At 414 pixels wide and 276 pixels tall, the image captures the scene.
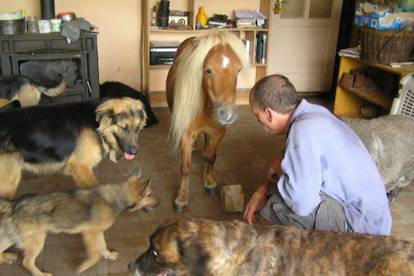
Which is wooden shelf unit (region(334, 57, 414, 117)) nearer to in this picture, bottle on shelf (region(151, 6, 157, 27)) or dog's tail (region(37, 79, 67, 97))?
bottle on shelf (region(151, 6, 157, 27))

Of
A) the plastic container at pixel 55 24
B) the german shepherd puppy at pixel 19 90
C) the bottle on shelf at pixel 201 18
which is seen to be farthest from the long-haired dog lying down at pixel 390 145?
the plastic container at pixel 55 24

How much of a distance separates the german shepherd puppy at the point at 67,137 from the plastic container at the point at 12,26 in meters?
1.99

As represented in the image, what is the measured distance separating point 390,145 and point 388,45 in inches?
57.8

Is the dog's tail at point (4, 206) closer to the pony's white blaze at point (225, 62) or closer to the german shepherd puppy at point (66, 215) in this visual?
the german shepherd puppy at point (66, 215)

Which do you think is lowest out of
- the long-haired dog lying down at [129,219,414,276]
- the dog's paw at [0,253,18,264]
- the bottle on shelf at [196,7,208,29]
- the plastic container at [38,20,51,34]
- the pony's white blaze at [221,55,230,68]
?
the dog's paw at [0,253,18,264]

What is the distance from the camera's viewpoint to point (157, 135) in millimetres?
4434

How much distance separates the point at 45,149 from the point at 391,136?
240cm

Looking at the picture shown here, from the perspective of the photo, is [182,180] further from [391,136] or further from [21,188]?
[391,136]

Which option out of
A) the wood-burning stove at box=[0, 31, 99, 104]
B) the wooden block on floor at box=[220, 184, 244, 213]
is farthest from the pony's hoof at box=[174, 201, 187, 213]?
the wood-burning stove at box=[0, 31, 99, 104]

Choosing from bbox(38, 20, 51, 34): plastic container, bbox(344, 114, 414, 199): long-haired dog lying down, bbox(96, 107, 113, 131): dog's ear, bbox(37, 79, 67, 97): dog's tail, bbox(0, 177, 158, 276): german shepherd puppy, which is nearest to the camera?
bbox(0, 177, 158, 276): german shepherd puppy

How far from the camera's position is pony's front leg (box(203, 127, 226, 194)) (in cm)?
314

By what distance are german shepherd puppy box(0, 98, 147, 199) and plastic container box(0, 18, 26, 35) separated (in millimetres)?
1989

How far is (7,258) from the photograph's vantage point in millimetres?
2434

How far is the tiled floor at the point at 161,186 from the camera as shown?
8.20ft
